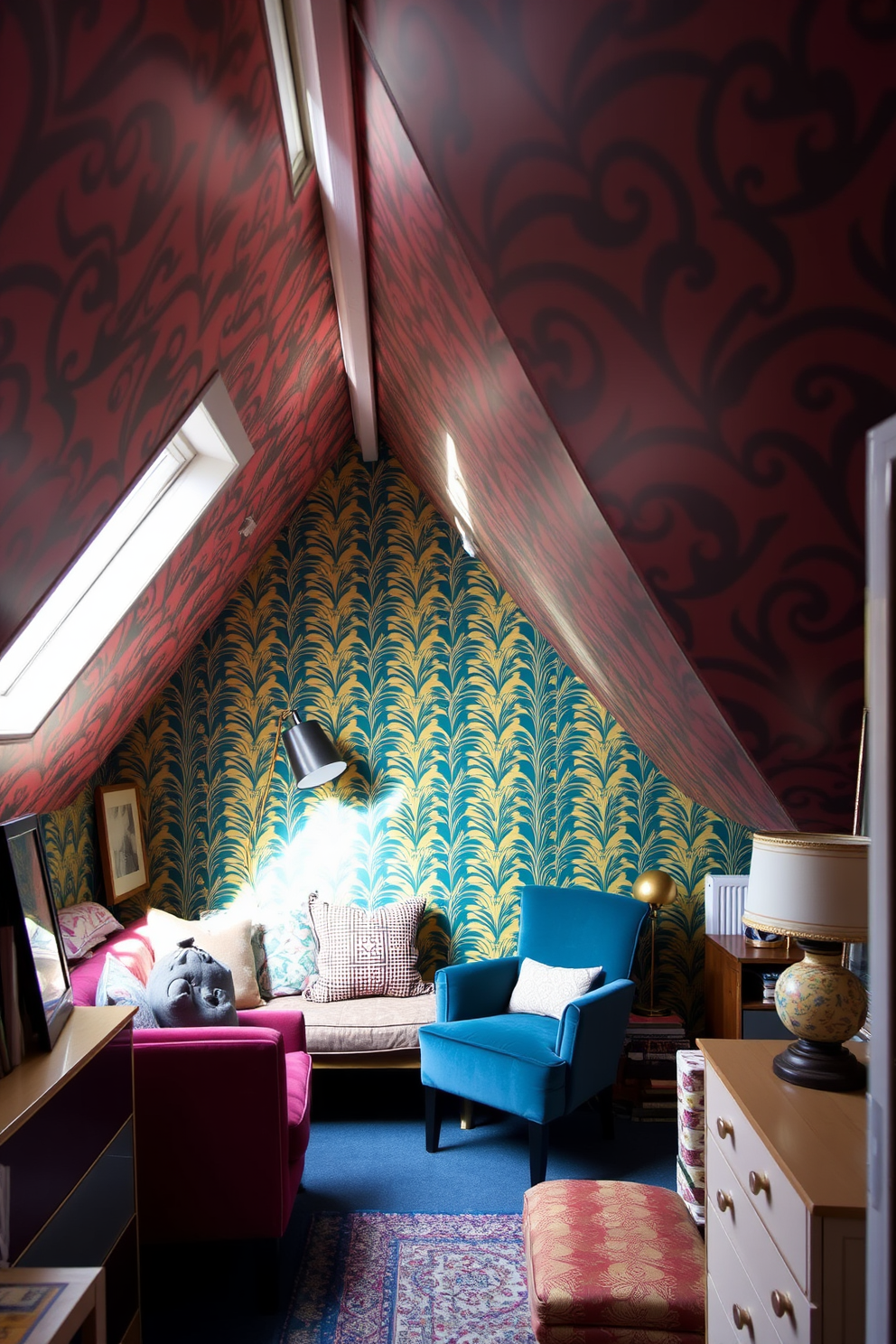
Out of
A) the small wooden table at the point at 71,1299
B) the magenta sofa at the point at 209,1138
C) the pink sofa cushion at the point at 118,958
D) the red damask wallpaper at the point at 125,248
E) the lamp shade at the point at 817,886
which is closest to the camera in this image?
the red damask wallpaper at the point at 125,248

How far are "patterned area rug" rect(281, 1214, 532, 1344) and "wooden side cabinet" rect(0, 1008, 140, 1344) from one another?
1.75 feet

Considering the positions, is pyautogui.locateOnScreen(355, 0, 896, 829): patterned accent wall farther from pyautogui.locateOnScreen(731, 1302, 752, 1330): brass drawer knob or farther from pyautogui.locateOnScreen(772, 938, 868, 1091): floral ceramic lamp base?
pyautogui.locateOnScreen(731, 1302, 752, 1330): brass drawer knob

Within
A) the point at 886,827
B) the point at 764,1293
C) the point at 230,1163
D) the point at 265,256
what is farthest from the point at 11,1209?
the point at 265,256

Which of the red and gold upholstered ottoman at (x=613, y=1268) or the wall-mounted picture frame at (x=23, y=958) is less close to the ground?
the wall-mounted picture frame at (x=23, y=958)

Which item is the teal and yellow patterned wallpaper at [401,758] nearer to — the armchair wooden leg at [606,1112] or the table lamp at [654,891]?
the table lamp at [654,891]

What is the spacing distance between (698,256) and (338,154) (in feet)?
3.78

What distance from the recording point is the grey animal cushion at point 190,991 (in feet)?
9.01

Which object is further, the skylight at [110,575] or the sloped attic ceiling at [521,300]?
the skylight at [110,575]

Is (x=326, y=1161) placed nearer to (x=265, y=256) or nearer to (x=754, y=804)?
(x=754, y=804)

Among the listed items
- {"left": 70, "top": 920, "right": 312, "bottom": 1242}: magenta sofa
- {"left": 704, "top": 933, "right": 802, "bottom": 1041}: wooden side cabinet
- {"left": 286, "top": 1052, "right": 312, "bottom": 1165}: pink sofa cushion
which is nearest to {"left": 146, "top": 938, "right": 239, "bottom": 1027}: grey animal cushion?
{"left": 70, "top": 920, "right": 312, "bottom": 1242}: magenta sofa

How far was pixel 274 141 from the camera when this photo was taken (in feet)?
5.82

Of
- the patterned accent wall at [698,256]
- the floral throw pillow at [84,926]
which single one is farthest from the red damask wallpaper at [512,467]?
the floral throw pillow at [84,926]

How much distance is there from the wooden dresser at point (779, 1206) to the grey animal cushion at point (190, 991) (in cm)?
153

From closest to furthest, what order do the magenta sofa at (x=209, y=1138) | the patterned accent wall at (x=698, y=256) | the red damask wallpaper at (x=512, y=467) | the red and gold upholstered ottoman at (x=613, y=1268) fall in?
the patterned accent wall at (x=698, y=256) → the red damask wallpaper at (x=512, y=467) → the red and gold upholstered ottoman at (x=613, y=1268) → the magenta sofa at (x=209, y=1138)
